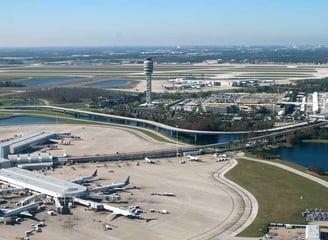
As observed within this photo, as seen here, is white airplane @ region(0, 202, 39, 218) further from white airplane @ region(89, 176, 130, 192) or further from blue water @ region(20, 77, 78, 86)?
blue water @ region(20, 77, 78, 86)

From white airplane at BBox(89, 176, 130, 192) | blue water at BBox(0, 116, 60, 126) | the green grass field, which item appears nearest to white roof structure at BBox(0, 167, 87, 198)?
white airplane at BBox(89, 176, 130, 192)

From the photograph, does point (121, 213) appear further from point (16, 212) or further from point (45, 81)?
point (45, 81)

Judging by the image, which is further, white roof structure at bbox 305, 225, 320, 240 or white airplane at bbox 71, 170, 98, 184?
white airplane at bbox 71, 170, 98, 184

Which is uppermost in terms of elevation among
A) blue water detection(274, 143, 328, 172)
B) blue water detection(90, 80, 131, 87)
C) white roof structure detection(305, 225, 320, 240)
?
blue water detection(90, 80, 131, 87)

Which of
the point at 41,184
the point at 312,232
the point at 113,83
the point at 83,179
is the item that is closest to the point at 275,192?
the point at 312,232

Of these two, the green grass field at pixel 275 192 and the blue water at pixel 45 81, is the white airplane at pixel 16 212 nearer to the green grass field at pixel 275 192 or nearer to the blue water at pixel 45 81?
the green grass field at pixel 275 192

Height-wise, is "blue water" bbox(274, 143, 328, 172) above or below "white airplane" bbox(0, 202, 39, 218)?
below

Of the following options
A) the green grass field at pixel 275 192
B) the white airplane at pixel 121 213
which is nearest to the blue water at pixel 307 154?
the green grass field at pixel 275 192
